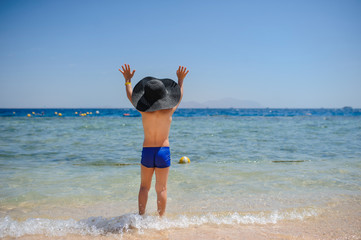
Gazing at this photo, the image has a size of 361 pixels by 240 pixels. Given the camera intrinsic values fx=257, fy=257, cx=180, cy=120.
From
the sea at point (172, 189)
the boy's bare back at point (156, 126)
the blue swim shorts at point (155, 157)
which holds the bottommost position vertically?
the sea at point (172, 189)

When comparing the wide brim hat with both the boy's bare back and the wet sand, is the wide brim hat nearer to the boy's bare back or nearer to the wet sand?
the boy's bare back

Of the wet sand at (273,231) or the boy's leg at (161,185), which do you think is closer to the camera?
the wet sand at (273,231)

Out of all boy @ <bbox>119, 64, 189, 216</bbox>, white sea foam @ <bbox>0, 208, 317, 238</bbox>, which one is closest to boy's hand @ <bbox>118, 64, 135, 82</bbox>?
boy @ <bbox>119, 64, 189, 216</bbox>

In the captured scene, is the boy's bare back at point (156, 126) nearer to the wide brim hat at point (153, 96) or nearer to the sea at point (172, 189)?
the wide brim hat at point (153, 96)

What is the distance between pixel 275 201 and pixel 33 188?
519 centimetres

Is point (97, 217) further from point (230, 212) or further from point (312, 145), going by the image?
point (312, 145)

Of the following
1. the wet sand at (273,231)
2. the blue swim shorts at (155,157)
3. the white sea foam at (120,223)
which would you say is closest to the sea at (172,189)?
the white sea foam at (120,223)

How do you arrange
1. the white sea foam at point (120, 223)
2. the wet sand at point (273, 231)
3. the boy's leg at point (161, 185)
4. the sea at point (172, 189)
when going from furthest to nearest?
the sea at point (172, 189), the boy's leg at point (161, 185), the white sea foam at point (120, 223), the wet sand at point (273, 231)

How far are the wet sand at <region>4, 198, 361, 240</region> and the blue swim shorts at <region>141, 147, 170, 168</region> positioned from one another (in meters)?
0.93

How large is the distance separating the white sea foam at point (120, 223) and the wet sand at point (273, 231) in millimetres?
113

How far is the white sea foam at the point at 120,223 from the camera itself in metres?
3.62

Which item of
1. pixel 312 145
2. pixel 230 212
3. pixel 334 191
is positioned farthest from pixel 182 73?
pixel 312 145

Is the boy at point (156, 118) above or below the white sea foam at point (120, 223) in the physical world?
above

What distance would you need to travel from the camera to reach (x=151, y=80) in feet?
11.8
